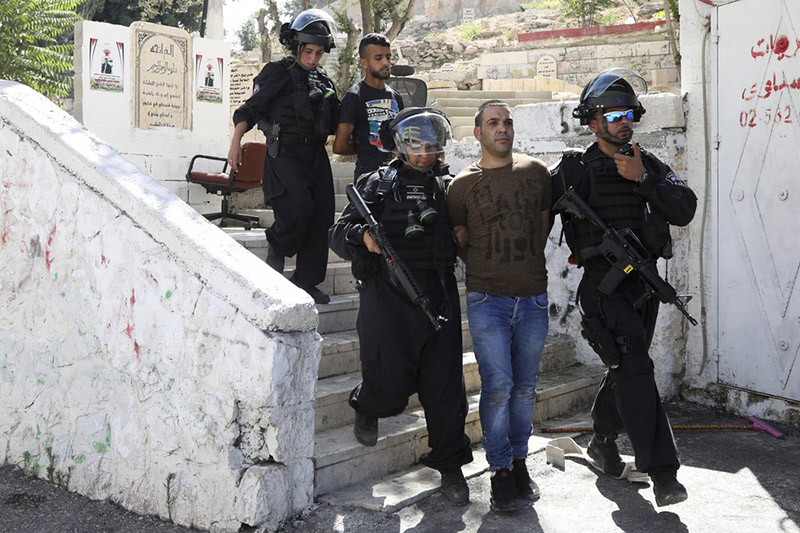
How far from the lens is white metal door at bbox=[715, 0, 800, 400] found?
563 cm

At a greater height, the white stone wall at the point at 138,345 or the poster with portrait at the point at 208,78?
the poster with portrait at the point at 208,78

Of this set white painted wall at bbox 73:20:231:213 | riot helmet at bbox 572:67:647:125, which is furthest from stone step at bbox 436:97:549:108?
riot helmet at bbox 572:67:647:125

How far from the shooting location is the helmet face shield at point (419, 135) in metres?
4.25

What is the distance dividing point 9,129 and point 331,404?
2387 mm

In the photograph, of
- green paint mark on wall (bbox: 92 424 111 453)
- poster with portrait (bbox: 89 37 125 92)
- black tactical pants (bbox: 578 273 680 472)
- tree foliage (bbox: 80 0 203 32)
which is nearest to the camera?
black tactical pants (bbox: 578 273 680 472)

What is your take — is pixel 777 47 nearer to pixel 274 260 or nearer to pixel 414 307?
pixel 414 307

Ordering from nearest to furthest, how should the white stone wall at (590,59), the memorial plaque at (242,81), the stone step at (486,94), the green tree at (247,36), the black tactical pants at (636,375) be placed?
1. the black tactical pants at (636,375)
2. the memorial plaque at (242,81)
3. the stone step at (486,94)
4. the white stone wall at (590,59)
5. the green tree at (247,36)

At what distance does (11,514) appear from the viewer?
451cm

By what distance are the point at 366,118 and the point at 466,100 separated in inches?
487

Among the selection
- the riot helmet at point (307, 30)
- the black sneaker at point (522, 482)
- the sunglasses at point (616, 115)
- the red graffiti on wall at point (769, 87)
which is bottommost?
the black sneaker at point (522, 482)

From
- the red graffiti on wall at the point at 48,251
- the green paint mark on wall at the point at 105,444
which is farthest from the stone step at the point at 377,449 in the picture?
the red graffiti on wall at the point at 48,251

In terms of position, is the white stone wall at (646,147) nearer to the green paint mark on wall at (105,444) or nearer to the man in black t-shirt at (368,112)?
the man in black t-shirt at (368,112)

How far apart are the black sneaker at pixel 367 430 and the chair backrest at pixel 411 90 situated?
7.41 meters

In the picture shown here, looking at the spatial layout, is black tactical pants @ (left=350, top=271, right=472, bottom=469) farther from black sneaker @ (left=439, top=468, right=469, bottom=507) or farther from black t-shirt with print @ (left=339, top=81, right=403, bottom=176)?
black t-shirt with print @ (left=339, top=81, right=403, bottom=176)
